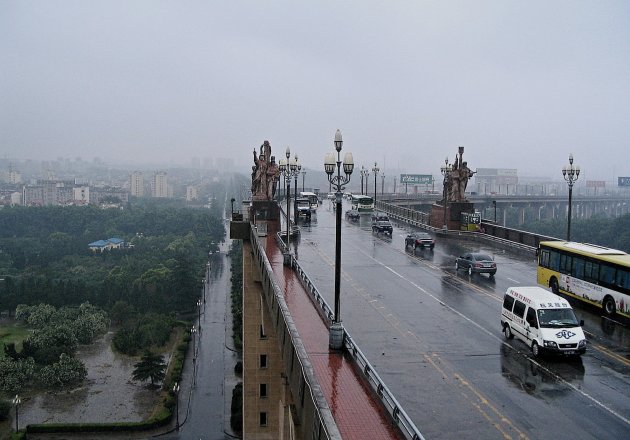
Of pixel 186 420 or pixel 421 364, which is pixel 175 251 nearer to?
pixel 186 420

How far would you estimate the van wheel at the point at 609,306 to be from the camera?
66.7 ft

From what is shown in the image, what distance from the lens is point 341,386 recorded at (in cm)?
1296

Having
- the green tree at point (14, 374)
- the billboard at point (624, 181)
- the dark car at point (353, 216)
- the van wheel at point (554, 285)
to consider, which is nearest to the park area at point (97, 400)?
the green tree at point (14, 374)

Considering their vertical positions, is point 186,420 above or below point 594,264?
below

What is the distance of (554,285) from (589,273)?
2.45 m

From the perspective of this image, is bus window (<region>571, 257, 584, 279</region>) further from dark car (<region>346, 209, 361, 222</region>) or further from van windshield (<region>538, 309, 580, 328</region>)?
dark car (<region>346, 209, 361, 222</region>)

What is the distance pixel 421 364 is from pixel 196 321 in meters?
66.4

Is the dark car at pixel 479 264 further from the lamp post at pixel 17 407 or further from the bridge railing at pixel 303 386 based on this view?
the lamp post at pixel 17 407

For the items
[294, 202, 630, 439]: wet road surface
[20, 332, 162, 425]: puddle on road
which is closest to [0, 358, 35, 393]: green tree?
[20, 332, 162, 425]: puddle on road

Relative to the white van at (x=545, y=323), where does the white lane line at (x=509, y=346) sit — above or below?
below

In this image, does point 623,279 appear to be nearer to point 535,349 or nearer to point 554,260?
point 554,260

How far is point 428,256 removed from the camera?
3384cm

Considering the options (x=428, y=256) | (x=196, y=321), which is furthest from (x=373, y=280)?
(x=196, y=321)

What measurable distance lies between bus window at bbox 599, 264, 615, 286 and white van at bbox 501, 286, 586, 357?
4312mm
